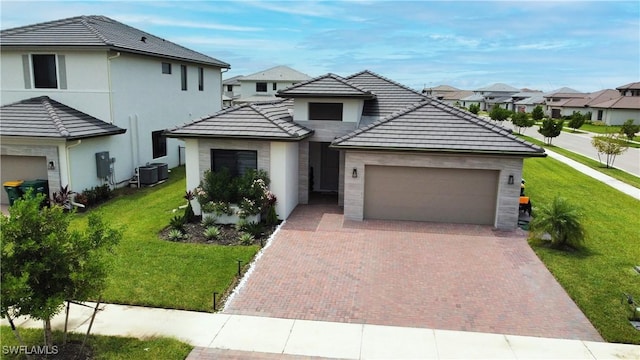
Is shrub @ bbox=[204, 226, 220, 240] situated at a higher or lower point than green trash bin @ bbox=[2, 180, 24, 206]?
lower

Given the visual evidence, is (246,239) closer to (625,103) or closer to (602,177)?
(602,177)

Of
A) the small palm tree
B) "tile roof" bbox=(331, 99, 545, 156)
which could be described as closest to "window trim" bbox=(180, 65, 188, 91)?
"tile roof" bbox=(331, 99, 545, 156)

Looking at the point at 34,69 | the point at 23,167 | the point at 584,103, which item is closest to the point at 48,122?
the point at 23,167

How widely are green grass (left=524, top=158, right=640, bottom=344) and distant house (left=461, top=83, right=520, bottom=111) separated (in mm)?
95238

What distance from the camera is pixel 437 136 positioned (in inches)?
637

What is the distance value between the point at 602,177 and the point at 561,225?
603 inches

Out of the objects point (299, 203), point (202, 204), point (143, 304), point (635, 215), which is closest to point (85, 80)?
point (202, 204)

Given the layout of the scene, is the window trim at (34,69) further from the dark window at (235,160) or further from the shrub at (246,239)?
the shrub at (246,239)

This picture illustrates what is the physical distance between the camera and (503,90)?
473ft

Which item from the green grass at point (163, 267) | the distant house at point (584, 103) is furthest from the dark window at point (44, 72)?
the distant house at point (584, 103)

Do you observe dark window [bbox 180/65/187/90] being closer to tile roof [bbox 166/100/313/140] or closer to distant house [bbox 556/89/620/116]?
tile roof [bbox 166/100/313/140]

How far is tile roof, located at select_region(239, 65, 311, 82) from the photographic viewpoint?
5831 centimetres

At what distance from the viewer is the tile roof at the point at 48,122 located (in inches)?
685

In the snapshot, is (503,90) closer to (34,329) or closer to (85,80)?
(85,80)
